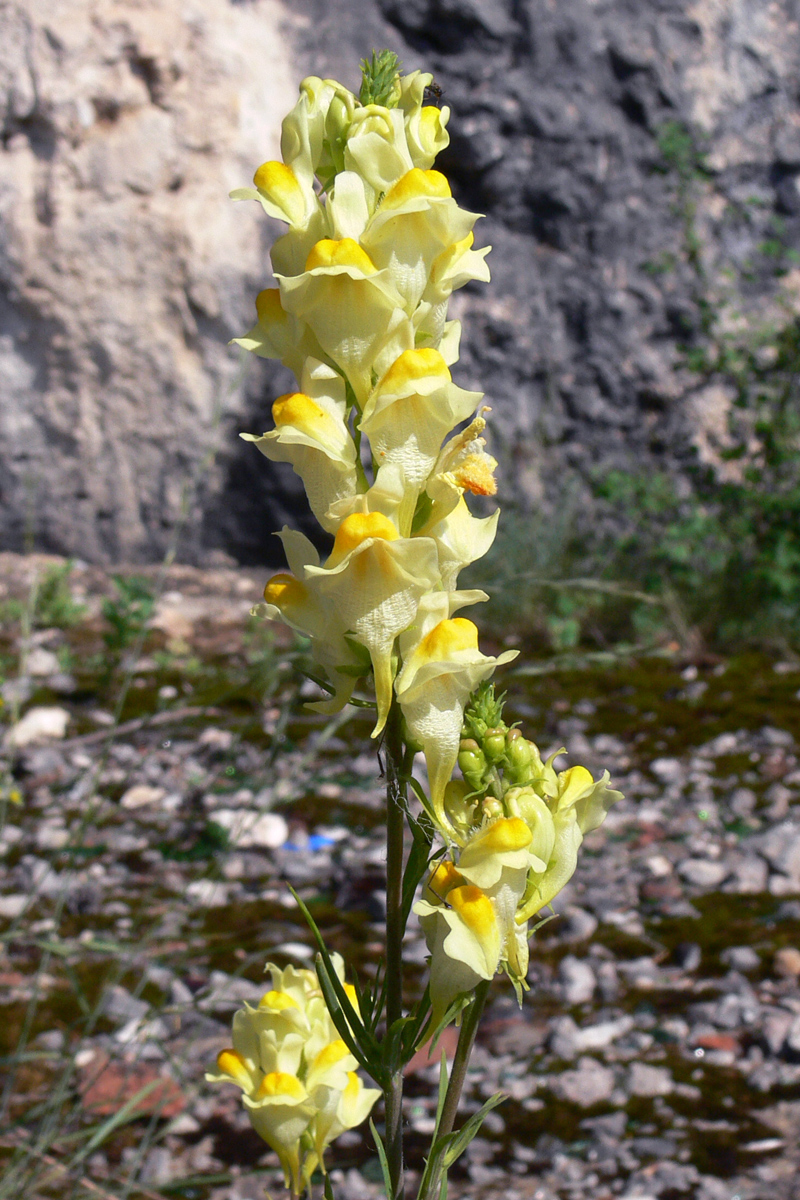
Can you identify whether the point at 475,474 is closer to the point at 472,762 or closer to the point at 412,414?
the point at 412,414

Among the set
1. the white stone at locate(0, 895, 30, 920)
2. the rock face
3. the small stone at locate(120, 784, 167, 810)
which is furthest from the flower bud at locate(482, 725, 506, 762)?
the rock face

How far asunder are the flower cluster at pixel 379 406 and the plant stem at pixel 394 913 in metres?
0.03

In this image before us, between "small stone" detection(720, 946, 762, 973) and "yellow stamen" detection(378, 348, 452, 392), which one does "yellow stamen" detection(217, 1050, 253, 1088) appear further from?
"small stone" detection(720, 946, 762, 973)

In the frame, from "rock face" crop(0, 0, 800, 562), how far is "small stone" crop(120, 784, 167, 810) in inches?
66.7

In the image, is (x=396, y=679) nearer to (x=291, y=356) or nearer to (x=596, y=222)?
(x=291, y=356)

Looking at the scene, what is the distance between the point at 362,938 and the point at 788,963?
0.83 m

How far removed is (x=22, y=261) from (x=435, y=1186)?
4.22 metres

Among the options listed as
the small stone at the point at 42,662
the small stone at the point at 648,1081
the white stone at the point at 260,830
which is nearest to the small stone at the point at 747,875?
the small stone at the point at 648,1081

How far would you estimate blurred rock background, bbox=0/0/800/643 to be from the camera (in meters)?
4.17

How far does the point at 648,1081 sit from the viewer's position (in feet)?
5.39

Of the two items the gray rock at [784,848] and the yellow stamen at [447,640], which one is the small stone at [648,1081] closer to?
the gray rock at [784,848]

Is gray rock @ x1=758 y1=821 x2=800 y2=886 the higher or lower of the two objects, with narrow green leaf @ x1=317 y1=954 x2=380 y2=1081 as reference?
higher

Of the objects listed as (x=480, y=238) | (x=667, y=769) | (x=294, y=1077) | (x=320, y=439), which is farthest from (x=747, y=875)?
(x=480, y=238)

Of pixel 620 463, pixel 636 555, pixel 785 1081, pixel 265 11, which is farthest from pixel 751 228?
pixel 785 1081
